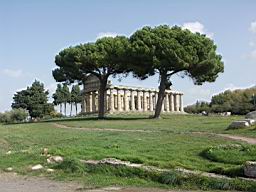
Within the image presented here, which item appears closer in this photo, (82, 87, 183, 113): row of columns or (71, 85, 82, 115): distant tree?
(82, 87, 183, 113): row of columns

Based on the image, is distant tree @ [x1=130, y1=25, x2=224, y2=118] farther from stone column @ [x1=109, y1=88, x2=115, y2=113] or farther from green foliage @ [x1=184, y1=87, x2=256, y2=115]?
green foliage @ [x1=184, y1=87, x2=256, y2=115]

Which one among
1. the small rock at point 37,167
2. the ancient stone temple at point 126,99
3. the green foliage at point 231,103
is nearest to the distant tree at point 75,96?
the ancient stone temple at point 126,99

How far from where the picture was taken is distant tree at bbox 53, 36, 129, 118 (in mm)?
52469

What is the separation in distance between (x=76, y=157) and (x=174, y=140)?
212 inches


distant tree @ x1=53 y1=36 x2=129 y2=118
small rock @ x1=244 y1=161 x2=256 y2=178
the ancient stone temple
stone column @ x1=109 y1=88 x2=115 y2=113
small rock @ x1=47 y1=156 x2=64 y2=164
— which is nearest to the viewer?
small rock @ x1=244 y1=161 x2=256 y2=178

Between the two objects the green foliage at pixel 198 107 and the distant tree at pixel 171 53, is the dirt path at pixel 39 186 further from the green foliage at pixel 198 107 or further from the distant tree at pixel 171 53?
the green foliage at pixel 198 107

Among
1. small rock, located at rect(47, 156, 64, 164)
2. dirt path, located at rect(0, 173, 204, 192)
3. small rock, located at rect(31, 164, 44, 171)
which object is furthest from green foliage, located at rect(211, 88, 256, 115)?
dirt path, located at rect(0, 173, 204, 192)

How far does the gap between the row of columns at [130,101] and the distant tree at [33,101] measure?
845 centimetres

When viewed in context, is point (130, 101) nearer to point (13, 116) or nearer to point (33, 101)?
point (33, 101)

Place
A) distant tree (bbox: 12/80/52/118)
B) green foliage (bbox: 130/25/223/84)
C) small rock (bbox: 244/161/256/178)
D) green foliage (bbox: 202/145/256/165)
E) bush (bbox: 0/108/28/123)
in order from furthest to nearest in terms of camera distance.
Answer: distant tree (bbox: 12/80/52/118) < bush (bbox: 0/108/28/123) < green foliage (bbox: 130/25/223/84) < green foliage (bbox: 202/145/256/165) < small rock (bbox: 244/161/256/178)

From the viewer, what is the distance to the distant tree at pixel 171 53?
154 feet

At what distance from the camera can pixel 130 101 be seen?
86750 mm

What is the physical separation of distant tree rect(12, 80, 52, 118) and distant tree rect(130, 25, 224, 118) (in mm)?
43231

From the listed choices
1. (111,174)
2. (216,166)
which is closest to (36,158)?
(111,174)
